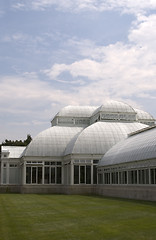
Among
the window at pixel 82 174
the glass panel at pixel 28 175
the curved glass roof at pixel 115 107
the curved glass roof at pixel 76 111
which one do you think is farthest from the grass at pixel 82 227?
the curved glass roof at pixel 76 111

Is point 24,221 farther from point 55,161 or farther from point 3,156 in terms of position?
point 3,156

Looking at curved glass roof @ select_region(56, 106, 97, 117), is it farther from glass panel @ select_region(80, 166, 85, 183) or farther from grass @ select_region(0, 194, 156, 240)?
grass @ select_region(0, 194, 156, 240)

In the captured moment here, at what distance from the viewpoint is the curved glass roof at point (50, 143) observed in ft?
221

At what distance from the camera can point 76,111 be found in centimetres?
8194

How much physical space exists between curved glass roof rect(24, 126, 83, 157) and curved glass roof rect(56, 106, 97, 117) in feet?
23.8

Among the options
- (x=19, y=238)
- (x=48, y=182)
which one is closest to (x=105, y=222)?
(x=19, y=238)

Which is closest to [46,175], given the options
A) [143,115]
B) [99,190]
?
[99,190]

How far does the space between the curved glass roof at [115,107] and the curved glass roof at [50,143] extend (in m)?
7.67

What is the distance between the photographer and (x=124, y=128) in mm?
68500

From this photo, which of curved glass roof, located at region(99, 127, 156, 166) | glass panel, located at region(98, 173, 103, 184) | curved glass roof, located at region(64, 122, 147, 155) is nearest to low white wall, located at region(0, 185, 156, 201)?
glass panel, located at region(98, 173, 103, 184)

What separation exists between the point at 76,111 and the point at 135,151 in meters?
36.3

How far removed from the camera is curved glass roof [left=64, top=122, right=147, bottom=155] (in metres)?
63.0

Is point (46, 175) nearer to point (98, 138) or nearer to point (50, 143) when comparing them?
point (50, 143)

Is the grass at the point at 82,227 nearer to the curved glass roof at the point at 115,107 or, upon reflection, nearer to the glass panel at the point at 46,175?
the glass panel at the point at 46,175
